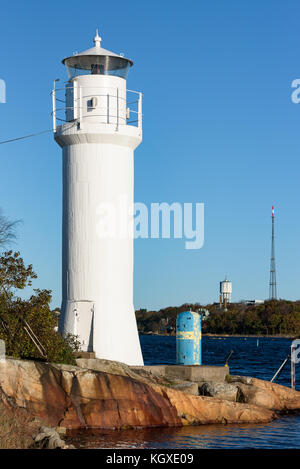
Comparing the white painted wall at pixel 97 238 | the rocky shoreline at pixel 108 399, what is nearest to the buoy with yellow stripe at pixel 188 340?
the white painted wall at pixel 97 238

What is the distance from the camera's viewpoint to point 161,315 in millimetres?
173375

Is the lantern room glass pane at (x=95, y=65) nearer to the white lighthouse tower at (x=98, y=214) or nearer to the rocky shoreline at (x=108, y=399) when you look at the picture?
the white lighthouse tower at (x=98, y=214)

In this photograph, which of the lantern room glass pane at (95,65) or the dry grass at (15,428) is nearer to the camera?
the dry grass at (15,428)

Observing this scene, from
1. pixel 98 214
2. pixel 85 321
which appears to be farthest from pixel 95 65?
pixel 85 321

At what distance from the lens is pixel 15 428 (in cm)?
1762

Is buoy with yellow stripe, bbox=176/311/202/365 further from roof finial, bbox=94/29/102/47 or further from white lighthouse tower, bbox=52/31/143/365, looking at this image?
roof finial, bbox=94/29/102/47

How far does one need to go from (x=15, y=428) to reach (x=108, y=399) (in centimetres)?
485

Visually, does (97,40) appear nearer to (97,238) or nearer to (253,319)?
(97,238)

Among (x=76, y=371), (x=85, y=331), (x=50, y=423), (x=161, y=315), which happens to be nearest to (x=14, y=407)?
(x=50, y=423)

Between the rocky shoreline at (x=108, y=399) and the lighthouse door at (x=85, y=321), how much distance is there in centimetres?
213

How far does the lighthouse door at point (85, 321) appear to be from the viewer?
26469mm

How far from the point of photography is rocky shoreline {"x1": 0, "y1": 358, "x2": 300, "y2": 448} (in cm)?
2080

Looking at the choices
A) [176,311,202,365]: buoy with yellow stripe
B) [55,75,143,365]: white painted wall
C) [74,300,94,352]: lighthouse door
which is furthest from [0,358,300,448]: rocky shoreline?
[176,311,202,365]: buoy with yellow stripe

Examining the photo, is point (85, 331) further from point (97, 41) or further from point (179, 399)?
point (97, 41)
